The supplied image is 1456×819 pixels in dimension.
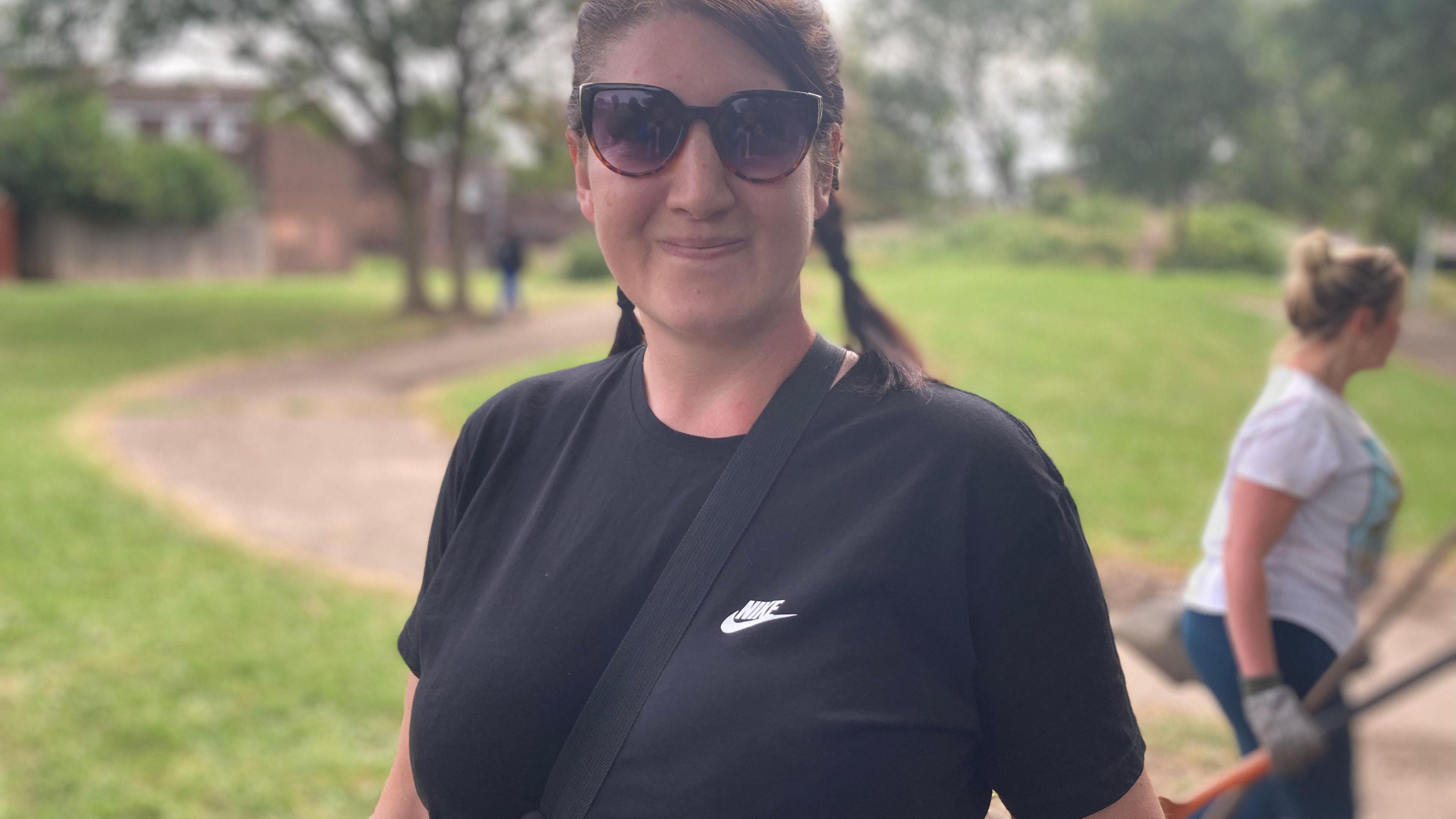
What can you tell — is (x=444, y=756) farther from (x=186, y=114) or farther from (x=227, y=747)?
(x=186, y=114)

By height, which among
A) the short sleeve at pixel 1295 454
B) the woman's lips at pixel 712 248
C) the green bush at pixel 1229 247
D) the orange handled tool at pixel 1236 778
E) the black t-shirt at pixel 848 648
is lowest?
the green bush at pixel 1229 247

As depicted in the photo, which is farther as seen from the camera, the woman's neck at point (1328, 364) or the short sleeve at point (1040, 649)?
the woman's neck at point (1328, 364)

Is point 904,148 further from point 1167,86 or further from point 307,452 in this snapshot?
point 307,452

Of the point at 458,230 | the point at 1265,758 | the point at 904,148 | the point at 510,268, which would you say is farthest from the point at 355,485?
the point at 904,148

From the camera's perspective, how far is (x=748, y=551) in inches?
54.4

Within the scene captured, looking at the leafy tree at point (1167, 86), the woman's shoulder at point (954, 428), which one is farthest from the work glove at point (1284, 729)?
the leafy tree at point (1167, 86)

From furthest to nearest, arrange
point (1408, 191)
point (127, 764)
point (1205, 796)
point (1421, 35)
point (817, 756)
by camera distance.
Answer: point (1408, 191) < point (1421, 35) < point (127, 764) < point (1205, 796) < point (817, 756)

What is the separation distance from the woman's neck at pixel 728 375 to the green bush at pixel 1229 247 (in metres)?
33.3

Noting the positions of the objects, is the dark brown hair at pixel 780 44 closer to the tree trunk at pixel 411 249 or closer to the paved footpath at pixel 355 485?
the paved footpath at pixel 355 485

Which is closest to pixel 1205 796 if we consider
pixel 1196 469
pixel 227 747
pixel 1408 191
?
pixel 227 747

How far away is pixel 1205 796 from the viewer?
2.10 m

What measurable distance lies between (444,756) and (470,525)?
0.31 m

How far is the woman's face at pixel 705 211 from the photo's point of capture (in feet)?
4.79

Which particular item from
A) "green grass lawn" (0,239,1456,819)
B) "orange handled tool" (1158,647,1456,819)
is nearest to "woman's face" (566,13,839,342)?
"orange handled tool" (1158,647,1456,819)
